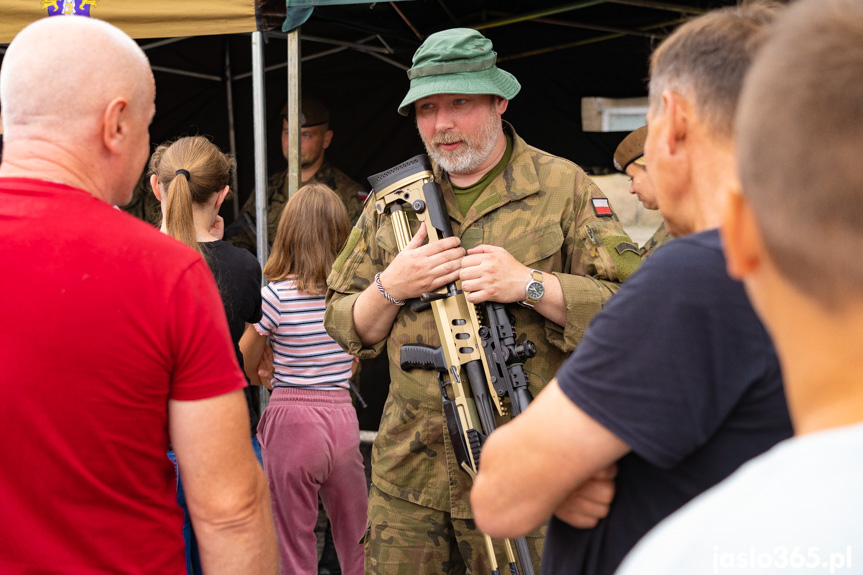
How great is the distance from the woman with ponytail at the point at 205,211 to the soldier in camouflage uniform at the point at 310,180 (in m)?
2.32

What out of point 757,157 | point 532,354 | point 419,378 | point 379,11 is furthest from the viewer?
point 379,11

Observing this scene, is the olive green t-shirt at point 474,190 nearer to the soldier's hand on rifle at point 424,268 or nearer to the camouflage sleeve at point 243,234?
the soldier's hand on rifle at point 424,268

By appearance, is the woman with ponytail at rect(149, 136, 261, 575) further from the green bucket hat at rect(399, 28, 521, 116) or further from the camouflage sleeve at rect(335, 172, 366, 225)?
the camouflage sleeve at rect(335, 172, 366, 225)

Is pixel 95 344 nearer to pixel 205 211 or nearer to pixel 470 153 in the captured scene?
pixel 470 153

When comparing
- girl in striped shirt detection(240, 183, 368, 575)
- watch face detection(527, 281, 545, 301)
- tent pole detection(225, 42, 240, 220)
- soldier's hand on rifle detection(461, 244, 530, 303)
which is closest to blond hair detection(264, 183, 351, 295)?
girl in striped shirt detection(240, 183, 368, 575)

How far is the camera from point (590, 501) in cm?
101

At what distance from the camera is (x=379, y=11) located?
466 cm

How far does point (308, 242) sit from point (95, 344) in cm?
197

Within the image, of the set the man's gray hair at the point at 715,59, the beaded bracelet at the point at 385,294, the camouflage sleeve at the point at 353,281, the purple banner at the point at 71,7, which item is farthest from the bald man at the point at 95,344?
the purple banner at the point at 71,7

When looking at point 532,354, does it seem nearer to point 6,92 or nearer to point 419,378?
point 419,378

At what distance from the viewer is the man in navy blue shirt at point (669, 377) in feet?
2.90

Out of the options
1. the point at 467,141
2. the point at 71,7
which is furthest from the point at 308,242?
the point at 71,7

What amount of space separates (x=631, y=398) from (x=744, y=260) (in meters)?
0.30

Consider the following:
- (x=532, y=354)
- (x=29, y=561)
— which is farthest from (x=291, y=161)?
(x=29, y=561)
